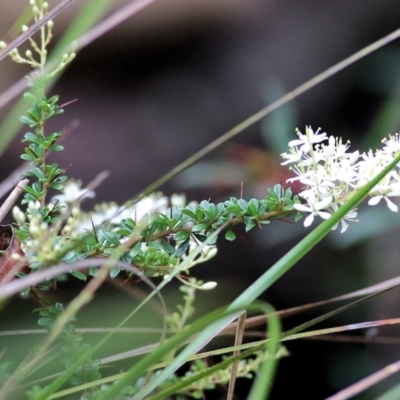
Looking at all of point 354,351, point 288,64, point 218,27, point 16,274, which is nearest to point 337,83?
point 288,64

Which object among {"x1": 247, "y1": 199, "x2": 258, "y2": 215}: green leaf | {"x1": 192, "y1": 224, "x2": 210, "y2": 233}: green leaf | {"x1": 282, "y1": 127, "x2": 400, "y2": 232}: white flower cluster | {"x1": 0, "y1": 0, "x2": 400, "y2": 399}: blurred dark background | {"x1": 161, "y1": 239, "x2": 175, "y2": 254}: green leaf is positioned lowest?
{"x1": 161, "y1": 239, "x2": 175, "y2": 254}: green leaf

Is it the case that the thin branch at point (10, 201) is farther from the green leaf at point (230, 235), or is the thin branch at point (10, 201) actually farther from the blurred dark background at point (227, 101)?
the blurred dark background at point (227, 101)

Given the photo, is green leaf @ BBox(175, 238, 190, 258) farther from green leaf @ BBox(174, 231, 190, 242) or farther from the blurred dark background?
the blurred dark background

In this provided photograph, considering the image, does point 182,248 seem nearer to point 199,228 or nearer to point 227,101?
point 199,228

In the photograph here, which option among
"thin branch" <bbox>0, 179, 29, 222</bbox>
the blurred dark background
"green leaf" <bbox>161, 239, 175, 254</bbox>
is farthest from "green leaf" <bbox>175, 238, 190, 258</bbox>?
the blurred dark background

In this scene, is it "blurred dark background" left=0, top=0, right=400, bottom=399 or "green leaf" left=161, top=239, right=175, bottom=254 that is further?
"blurred dark background" left=0, top=0, right=400, bottom=399

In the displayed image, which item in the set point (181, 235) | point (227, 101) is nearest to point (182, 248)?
point (181, 235)

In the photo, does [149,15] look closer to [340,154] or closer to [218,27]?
[218,27]

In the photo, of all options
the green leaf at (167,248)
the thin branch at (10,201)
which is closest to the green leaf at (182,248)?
the green leaf at (167,248)
